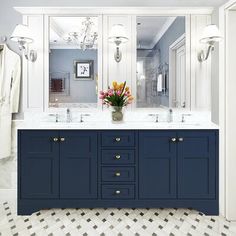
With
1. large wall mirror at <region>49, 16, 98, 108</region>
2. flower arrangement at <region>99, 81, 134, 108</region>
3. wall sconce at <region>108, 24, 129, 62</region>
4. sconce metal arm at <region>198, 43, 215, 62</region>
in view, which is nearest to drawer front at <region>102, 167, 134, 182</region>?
flower arrangement at <region>99, 81, 134, 108</region>

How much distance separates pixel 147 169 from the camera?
7.71 feet

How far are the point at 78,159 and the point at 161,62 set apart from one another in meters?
1.47

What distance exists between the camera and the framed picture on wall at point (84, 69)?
2.75 m

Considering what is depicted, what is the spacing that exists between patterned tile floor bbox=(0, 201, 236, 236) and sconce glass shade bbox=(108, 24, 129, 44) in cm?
184

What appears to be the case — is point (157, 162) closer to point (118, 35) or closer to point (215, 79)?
point (215, 79)

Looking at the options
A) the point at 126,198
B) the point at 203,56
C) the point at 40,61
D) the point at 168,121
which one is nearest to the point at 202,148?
the point at 168,121

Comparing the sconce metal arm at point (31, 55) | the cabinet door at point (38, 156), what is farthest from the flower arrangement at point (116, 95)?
the sconce metal arm at point (31, 55)

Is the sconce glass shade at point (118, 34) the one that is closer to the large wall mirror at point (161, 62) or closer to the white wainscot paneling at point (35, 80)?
the large wall mirror at point (161, 62)

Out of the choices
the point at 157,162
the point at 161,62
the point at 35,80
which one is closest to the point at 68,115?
the point at 35,80

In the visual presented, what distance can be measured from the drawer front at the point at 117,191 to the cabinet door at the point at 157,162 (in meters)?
0.12

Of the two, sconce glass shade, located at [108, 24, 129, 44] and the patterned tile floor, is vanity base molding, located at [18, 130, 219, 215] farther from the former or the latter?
sconce glass shade, located at [108, 24, 129, 44]

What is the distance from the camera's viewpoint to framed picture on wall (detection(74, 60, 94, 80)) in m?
2.75

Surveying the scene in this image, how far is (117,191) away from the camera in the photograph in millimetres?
2367

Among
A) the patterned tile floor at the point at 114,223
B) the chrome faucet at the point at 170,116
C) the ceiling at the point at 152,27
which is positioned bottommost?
the patterned tile floor at the point at 114,223
